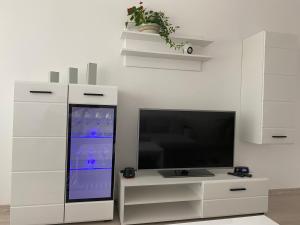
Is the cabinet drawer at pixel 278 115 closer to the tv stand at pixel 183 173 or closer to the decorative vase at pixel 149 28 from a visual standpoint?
the tv stand at pixel 183 173

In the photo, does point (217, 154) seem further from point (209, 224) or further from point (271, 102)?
point (209, 224)

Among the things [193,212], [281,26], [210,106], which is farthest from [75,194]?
[281,26]

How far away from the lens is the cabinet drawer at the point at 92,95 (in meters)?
2.30

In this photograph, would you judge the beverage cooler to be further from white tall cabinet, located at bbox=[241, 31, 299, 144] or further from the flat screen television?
white tall cabinet, located at bbox=[241, 31, 299, 144]

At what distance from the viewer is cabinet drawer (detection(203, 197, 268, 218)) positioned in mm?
2562

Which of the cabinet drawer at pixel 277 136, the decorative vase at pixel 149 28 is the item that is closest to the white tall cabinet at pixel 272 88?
the cabinet drawer at pixel 277 136

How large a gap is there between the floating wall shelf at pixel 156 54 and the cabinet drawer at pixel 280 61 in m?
0.65

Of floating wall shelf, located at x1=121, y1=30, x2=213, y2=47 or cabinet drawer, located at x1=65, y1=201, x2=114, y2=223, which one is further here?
floating wall shelf, located at x1=121, y1=30, x2=213, y2=47

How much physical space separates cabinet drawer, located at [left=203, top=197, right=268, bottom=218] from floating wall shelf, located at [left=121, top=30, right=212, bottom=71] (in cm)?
152

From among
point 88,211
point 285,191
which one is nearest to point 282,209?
point 285,191

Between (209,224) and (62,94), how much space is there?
1598 mm

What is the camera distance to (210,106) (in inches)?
122

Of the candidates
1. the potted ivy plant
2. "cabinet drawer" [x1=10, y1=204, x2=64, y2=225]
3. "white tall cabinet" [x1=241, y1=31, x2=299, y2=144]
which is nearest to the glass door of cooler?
"cabinet drawer" [x1=10, y1=204, x2=64, y2=225]

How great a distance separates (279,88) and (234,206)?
4.58 feet
